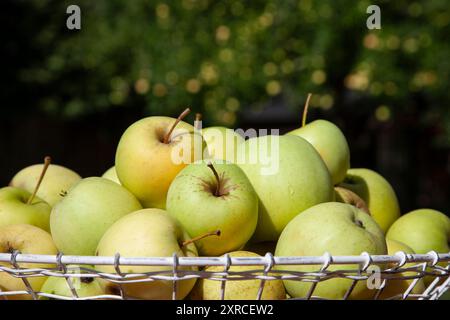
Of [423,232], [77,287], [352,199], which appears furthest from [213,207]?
[423,232]

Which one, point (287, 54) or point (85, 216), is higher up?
point (287, 54)

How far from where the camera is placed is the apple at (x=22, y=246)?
106 cm

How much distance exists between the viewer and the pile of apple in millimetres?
955

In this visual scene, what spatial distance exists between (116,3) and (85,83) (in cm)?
119

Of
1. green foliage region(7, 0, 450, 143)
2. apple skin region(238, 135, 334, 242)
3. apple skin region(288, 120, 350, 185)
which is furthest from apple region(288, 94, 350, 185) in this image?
green foliage region(7, 0, 450, 143)

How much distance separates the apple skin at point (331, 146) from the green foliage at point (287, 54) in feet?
6.03

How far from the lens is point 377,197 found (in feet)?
4.48

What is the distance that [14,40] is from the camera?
5.68 metres

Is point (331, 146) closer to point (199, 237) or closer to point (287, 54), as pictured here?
point (199, 237)

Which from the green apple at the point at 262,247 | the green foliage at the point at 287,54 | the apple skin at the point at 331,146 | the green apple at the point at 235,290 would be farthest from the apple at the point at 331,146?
the green foliage at the point at 287,54

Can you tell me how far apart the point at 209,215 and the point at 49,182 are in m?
0.50

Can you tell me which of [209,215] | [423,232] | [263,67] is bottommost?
[423,232]

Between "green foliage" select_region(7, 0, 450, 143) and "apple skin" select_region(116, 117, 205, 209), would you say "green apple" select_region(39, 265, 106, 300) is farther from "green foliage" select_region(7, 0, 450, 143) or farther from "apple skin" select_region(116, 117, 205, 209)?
"green foliage" select_region(7, 0, 450, 143)

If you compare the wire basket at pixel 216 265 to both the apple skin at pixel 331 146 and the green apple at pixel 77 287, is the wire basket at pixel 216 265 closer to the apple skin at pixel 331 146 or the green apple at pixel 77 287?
the green apple at pixel 77 287
